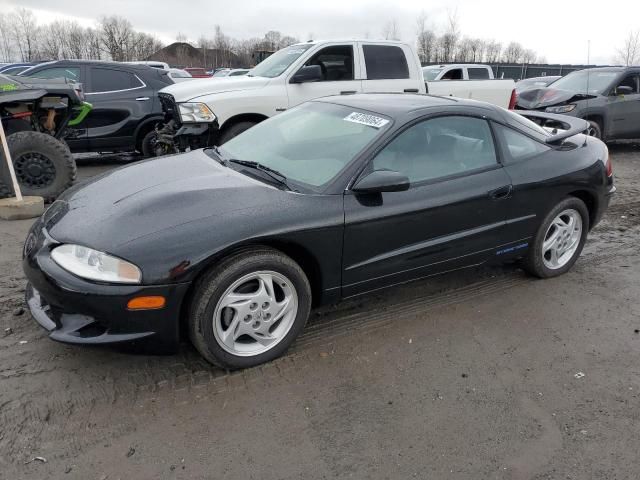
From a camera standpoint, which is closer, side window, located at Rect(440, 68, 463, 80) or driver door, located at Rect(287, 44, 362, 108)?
driver door, located at Rect(287, 44, 362, 108)

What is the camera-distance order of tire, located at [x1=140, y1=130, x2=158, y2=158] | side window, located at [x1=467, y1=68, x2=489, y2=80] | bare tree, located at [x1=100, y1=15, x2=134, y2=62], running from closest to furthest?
tire, located at [x1=140, y1=130, x2=158, y2=158] < side window, located at [x1=467, y1=68, x2=489, y2=80] < bare tree, located at [x1=100, y1=15, x2=134, y2=62]

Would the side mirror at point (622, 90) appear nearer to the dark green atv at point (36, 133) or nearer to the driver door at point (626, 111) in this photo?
the driver door at point (626, 111)

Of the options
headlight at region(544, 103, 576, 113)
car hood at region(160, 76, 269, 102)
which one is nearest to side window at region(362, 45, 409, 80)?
car hood at region(160, 76, 269, 102)

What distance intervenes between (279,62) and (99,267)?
5539mm

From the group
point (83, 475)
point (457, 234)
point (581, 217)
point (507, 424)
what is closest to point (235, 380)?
point (83, 475)

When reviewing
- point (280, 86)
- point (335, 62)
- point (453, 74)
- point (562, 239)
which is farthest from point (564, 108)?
point (562, 239)

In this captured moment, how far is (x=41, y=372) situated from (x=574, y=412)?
9.25 ft

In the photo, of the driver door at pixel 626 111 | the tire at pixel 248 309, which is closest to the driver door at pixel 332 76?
the tire at pixel 248 309

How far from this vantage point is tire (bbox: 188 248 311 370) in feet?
8.65

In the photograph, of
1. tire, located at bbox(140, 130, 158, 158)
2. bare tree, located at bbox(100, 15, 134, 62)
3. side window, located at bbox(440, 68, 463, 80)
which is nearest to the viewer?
tire, located at bbox(140, 130, 158, 158)

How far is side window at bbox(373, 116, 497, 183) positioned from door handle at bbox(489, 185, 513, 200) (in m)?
0.19

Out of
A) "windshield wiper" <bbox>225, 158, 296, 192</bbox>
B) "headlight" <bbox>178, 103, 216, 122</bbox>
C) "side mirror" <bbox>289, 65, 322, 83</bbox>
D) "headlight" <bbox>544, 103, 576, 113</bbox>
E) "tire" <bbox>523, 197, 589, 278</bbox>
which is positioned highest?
"side mirror" <bbox>289, 65, 322, 83</bbox>

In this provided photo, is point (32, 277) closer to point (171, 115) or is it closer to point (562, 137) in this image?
point (562, 137)

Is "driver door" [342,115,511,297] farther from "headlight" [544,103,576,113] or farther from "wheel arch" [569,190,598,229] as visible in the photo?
"headlight" [544,103,576,113]
